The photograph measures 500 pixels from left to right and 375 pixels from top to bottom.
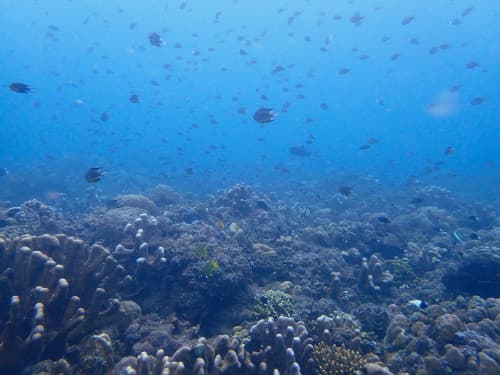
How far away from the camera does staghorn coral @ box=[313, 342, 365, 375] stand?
5195 mm

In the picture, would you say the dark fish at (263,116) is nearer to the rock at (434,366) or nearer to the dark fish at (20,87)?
the dark fish at (20,87)

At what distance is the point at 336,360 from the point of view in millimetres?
5320

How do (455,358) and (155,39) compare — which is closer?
(455,358)

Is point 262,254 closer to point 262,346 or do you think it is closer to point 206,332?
point 206,332

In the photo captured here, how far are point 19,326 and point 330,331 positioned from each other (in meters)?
5.13

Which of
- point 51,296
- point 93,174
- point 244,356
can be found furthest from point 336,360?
point 93,174

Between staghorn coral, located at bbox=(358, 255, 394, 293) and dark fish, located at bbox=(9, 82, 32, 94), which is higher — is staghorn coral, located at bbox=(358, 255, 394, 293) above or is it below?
below

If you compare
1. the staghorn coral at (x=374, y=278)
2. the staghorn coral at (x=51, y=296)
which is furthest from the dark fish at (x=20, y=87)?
the staghorn coral at (x=374, y=278)

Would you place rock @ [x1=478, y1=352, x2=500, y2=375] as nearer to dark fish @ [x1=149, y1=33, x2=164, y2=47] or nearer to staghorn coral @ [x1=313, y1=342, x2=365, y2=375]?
staghorn coral @ [x1=313, y1=342, x2=365, y2=375]

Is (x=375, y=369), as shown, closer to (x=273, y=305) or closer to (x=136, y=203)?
(x=273, y=305)

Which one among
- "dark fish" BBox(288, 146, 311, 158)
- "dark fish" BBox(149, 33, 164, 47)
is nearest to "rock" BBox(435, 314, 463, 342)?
"dark fish" BBox(288, 146, 311, 158)

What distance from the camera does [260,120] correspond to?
33.2 ft

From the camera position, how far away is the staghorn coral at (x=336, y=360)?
5195 millimetres

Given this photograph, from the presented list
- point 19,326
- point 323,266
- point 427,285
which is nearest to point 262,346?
point 19,326
